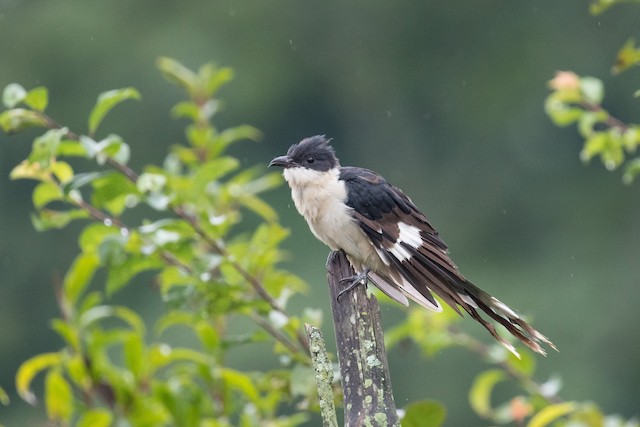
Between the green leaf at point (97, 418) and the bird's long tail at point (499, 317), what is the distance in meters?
1.13

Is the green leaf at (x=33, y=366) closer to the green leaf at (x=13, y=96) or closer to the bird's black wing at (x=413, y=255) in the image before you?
the green leaf at (x=13, y=96)

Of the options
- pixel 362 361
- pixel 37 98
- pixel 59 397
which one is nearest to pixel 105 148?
pixel 37 98

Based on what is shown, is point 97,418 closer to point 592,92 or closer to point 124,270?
point 124,270

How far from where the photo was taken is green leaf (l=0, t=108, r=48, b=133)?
12.4ft

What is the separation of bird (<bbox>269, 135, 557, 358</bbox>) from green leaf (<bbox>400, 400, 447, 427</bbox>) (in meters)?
0.55

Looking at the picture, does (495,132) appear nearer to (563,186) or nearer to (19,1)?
(563,186)

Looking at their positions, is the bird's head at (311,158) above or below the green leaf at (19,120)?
above

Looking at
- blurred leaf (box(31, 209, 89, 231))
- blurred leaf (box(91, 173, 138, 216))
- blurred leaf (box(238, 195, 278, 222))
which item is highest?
blurred leaf (box(238, 195, 278, 222))

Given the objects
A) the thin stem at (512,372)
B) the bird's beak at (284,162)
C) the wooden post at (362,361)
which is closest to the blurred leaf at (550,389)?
the thin stem at (512,372)

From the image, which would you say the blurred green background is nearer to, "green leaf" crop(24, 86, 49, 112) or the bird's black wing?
the bird's black wing

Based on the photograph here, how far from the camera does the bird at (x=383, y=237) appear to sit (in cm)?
375

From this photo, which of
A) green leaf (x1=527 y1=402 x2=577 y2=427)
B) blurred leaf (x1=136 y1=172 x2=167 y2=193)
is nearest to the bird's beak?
blurred leaf (x1=136 y1=172 x2=167 y2=193)

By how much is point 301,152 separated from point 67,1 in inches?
617

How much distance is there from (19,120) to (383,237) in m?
1.24
